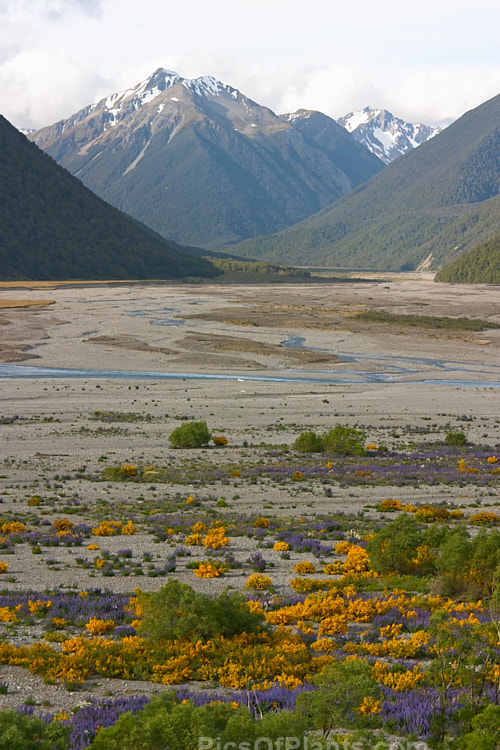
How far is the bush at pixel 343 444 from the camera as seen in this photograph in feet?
115

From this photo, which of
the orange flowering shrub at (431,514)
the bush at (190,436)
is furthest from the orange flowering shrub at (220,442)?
the orange flowering shrub at (431,514)

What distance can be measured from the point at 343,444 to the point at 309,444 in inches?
65.6

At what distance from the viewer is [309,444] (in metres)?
35.5

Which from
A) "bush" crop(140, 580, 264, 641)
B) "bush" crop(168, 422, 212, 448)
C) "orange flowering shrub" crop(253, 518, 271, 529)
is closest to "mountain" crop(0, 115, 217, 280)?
"bush" crop(168, 422, 212, 448)

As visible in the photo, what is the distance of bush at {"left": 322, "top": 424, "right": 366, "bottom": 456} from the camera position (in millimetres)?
35156

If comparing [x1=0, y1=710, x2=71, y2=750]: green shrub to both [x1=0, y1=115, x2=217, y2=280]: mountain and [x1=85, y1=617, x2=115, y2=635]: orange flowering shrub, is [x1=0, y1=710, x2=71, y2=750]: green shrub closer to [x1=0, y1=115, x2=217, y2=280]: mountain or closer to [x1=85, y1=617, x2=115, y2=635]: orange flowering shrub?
[x1=85, y1=617, x2=115, y2=635]: orange flowering shrub

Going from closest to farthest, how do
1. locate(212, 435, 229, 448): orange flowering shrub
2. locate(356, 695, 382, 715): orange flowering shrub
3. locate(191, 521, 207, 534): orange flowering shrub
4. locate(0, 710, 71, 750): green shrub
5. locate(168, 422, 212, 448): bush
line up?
locate(0, 710, 71, 750): green shrub → locate(356, 695, 382, 715): orange flowering shrub → locate(191, 521, 207, 534): orange flowering shrub → locate(168, 422, 212, 448): bush → locate(212, 435, 229, 448): orange flowering shrub

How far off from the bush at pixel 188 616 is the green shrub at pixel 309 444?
2236 cm

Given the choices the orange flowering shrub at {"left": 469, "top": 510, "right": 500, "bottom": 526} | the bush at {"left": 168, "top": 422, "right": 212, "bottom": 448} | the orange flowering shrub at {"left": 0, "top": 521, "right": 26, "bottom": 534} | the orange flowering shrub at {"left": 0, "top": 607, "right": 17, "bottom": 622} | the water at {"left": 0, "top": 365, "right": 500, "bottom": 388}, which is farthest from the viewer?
the water at {"left": 0, "top": 365, "right": 500, "bottom": 388}

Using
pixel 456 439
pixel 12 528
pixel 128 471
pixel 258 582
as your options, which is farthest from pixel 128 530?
pixel 456 439

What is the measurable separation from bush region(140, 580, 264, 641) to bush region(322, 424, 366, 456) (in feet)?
A: 73.2

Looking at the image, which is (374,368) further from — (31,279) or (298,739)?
(31,279)

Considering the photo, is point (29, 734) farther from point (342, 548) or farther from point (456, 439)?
point (456, 439)

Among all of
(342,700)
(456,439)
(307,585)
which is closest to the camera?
(342,700)
